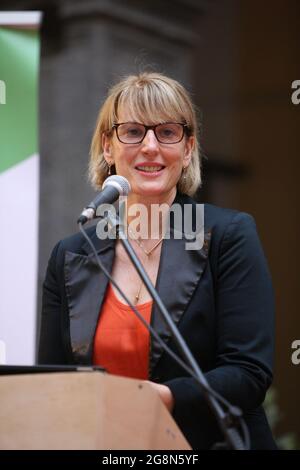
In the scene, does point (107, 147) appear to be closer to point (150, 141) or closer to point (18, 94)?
point (150, 141)

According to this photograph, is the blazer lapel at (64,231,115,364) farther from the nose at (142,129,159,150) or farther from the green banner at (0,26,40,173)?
the green banner at (0,26,40,173)

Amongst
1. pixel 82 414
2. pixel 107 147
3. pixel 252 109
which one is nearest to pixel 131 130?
pixel 107 147

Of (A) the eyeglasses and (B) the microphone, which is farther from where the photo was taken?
(A) the eyeglasses

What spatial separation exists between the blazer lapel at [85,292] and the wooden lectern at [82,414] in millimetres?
604

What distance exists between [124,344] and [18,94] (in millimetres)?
1407

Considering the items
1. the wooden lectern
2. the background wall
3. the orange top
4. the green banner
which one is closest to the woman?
the orange top

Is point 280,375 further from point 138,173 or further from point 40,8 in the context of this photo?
point 138,173

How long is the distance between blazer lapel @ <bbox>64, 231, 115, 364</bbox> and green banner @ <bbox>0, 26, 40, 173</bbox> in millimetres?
796

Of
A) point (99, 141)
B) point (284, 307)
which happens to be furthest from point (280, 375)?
→ point (99, 141)

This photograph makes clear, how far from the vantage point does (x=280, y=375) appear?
7.57 metres

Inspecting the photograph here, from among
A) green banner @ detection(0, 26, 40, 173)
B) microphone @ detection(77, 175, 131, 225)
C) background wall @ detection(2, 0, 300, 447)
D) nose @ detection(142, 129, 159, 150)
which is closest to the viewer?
microphone @ detection(77, 175, 131, 225)

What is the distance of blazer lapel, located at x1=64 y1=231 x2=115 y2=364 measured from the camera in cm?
299

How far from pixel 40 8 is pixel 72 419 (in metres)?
5.11
